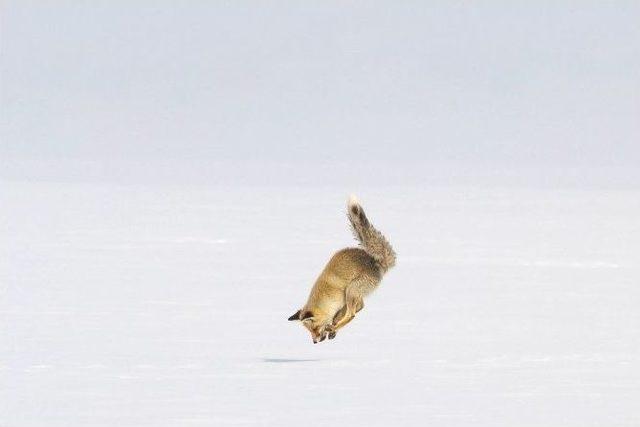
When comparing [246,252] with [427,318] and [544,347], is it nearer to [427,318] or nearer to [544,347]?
[427,318]

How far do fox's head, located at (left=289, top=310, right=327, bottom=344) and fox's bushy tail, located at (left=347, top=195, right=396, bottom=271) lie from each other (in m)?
0.84

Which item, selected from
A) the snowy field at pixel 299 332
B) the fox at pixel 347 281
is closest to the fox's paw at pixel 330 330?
the fox at pixel 347 281

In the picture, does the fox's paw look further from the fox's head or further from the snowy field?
the snowy field

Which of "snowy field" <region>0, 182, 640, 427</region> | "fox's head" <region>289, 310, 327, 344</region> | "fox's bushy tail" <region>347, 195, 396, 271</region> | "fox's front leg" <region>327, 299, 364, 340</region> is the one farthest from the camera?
"fox's bushy tail" <region>347, 195, 396, 271</region>

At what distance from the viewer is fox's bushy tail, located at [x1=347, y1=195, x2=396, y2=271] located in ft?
36.1

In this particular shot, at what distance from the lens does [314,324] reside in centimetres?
1030

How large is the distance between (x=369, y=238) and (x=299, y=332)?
3.51 ft

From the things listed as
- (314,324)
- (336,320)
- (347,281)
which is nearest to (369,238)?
(347,281)

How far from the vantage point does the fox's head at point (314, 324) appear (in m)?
10.2

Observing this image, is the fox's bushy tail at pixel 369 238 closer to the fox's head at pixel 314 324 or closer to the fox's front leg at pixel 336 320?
the fox's front leg at pixel 336 320

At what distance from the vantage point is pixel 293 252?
18.5 meters

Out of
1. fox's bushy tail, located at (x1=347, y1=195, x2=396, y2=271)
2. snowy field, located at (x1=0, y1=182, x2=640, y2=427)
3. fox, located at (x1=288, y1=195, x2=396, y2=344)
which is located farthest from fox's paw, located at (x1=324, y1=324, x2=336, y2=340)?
fox's bushy tail, located at (x1=347, y1=195, x2=396, y2=271)

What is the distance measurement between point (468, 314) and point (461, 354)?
216cm

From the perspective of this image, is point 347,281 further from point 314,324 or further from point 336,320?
point 314,324
